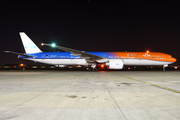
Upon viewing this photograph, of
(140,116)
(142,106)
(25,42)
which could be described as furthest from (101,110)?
(25,42)

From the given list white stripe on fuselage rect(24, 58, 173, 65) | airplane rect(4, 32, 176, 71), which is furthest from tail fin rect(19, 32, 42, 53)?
white stripe on fuselage rect(24, 58, 173, 65)

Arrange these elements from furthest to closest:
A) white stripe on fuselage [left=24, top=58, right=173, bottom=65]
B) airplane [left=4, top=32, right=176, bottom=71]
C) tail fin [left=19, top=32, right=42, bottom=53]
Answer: tail fin [left=19, top=32, right=42, bottom=53], white stripe on fuselage [left=24, top=58, right=173, bottom=65], airplane [left=4, top=32, right=176, bottom=71]

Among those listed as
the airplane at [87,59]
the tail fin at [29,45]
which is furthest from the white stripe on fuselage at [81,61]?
the tail fin at [29,45]

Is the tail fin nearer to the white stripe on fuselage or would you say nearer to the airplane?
the airplane

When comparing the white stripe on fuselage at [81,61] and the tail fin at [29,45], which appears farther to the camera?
the tail fin at [29,45]

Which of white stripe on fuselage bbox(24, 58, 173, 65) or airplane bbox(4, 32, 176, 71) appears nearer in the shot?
airplane bbox(4, 32, 176, 71)

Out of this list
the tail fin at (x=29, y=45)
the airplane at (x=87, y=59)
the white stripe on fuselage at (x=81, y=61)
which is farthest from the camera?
the tail fin at (x=29, y=45)

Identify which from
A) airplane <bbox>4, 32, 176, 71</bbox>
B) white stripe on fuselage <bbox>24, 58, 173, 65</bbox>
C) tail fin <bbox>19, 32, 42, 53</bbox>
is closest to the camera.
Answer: airplane <bbox>4, 32, 176, 71</bbox>

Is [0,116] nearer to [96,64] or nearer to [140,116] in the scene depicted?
[140,116]

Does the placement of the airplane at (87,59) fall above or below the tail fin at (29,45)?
below

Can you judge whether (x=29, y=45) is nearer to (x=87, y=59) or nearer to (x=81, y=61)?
(x=81, y=61)

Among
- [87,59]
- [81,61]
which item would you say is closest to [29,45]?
[81,61]

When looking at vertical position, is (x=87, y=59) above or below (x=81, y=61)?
above

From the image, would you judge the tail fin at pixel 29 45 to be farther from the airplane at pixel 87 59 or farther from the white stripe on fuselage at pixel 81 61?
the white stripe on fuselage at pixel 81 61
